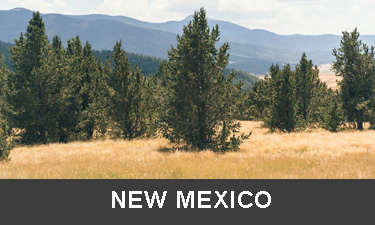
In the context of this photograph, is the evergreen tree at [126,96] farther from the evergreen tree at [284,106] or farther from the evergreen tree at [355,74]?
the evergreen tree at [355,74]

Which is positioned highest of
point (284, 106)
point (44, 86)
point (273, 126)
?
point (44, 86)

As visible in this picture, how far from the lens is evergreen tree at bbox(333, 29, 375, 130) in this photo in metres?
33.4

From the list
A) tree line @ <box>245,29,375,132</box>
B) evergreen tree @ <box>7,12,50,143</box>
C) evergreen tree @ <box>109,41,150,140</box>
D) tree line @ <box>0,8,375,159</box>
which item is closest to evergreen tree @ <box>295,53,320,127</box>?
tree line @ <box>245,29,375,132</box>

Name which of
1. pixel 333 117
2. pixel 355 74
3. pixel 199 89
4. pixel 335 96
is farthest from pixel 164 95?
pixel 355 74

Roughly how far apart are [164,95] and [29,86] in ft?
41.3

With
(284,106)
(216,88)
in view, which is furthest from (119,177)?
(284,106)

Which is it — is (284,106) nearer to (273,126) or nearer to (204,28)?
(273,126)

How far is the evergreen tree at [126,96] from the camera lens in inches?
992

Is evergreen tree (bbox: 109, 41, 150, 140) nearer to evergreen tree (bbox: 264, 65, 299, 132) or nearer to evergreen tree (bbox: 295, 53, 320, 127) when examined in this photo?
evergreen tree (bbox: 264, 65, 299, 132)

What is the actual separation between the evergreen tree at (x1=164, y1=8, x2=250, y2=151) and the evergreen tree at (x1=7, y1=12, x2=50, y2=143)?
11.9m

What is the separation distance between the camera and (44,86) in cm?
2344

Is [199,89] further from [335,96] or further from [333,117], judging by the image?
[335,96]

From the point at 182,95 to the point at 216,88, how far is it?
1958mm
